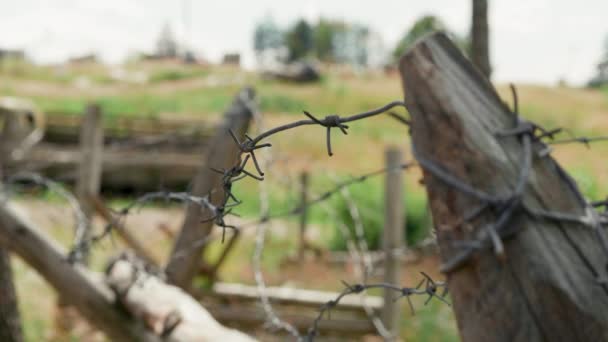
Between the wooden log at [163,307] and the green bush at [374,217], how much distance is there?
664 cm

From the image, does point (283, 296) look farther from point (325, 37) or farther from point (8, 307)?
point (325, 37)

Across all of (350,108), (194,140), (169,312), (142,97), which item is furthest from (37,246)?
(142,97)

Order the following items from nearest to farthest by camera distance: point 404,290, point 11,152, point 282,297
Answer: point 404,290 < point 282,297 < point 11,152

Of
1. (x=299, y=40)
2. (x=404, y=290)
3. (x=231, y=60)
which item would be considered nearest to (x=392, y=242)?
(x=404, y=290)

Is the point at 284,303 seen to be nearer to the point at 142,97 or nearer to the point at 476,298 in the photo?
the point at 476,298

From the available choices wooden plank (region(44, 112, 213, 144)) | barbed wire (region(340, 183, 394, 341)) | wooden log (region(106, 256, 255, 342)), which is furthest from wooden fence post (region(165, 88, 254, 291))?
wooden plank (region(44, 112, 213, 144))

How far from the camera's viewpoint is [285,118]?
22875 mm

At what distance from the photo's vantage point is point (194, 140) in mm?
11906

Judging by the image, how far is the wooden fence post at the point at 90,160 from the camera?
5688 mm

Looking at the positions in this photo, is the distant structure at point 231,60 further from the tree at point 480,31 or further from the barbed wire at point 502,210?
the barbed wire at point 502,210

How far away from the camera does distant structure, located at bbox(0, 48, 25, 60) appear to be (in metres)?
34.0

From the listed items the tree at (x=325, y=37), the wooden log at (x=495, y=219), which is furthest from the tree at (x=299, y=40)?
the wooden log at (x=495, y=219)

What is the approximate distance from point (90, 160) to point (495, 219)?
5.41 metres

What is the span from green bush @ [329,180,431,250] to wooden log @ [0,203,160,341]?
642 cm
